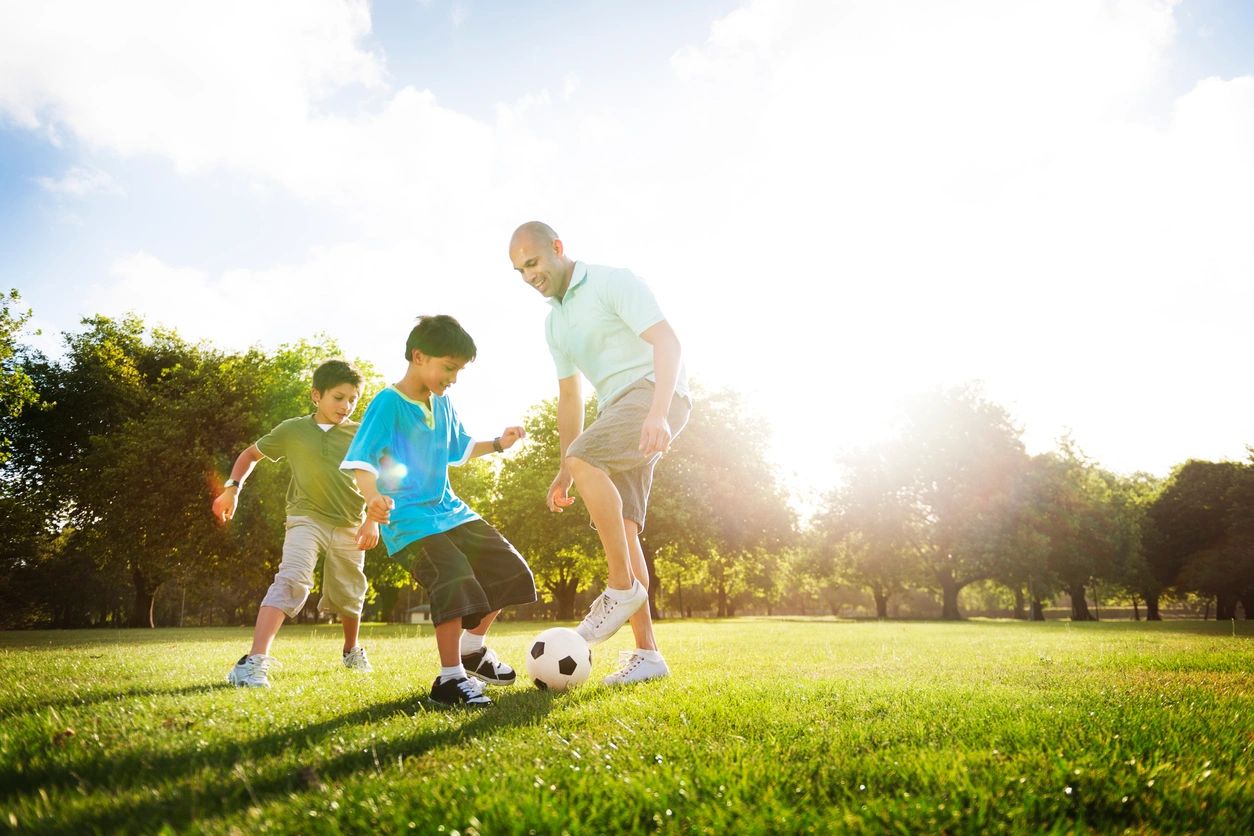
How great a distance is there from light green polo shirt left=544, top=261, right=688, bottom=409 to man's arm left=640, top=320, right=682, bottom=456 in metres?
0.09

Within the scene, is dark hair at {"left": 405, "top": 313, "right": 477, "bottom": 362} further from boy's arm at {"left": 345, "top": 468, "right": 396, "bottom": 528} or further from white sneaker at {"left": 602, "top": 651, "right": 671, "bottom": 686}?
white sneaker at {"left": 602, "top": 651, "right": 671, "bottom": 686}

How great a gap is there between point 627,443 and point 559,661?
145 centimetres

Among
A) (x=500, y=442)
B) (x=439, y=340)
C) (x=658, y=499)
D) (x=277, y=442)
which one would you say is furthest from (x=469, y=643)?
(x=658, y=499)

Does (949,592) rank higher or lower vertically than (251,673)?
lower

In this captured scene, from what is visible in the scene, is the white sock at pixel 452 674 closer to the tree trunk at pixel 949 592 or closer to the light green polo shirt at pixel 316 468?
the light green polo shirt at pixel 316 468

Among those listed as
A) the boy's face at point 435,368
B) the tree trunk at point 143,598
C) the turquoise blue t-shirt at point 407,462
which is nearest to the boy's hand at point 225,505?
the turquoise blue t-shirt at point 407,462

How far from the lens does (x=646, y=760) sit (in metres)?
2.48

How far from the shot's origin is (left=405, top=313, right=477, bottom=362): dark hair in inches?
186

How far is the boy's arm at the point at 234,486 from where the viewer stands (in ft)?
19.5

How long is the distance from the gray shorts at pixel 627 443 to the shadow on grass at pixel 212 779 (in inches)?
74.7

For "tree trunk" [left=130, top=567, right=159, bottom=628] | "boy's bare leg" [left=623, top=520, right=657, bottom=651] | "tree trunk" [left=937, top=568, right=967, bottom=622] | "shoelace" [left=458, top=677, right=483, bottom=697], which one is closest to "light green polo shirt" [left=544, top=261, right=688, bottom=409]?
"boy's bare leg" [left=623, top=520, right=657, bottom=651]

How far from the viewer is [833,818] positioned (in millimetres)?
1921

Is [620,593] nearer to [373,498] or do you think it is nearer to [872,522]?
[373,498]

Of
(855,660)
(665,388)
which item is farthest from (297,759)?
(855,660)
